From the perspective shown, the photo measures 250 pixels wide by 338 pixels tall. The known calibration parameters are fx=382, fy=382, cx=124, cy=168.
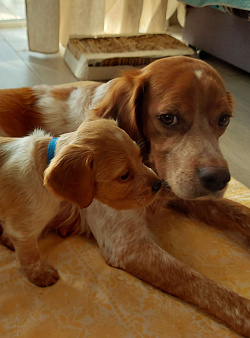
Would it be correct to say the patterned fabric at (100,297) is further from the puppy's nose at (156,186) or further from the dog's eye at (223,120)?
the dog's eye at (223,120)

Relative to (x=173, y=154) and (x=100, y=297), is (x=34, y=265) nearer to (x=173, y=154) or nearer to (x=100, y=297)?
(x=100, y=297)

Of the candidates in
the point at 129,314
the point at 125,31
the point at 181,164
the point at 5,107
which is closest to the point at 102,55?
the point at 125,31

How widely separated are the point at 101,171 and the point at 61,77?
240 cm

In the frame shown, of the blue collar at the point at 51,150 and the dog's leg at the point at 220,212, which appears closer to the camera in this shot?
the blue collar at the point at 51,150

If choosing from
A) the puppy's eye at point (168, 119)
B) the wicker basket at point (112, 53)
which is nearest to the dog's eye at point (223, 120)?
the puppy's eye at point (168, 119)

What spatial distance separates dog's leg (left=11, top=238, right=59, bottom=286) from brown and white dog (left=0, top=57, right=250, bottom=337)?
24 centimetres

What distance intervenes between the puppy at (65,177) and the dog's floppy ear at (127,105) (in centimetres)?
26

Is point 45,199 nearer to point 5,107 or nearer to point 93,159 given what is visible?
point 93,159

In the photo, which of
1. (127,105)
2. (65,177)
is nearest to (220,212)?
(127,105)

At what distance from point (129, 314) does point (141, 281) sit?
6.3 inches

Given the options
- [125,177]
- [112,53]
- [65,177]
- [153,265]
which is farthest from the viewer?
[112,53]

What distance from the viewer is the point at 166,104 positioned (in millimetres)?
1466

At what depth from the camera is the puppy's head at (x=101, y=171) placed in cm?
113

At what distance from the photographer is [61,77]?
11.1ft
